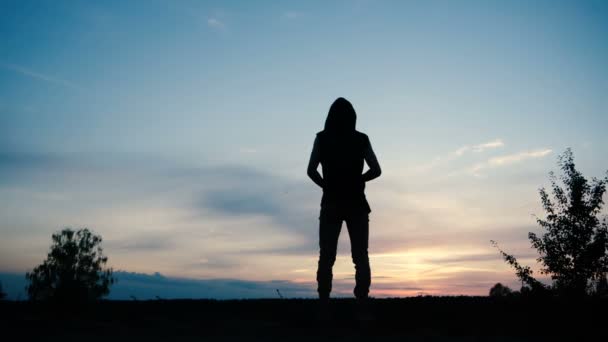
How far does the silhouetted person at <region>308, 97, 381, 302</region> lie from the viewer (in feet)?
20.9

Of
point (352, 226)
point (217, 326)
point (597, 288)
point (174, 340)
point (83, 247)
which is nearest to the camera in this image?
point (174, 340)

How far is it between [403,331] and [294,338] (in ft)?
4.47

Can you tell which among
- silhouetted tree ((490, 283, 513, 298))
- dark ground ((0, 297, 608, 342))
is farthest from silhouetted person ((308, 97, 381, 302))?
silhouetted tree ((490, 283, 513, 298))

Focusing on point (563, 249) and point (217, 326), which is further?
point (563, 249)

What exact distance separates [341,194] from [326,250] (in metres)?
0.79

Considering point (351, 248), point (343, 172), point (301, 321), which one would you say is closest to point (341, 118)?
point (343, 172)

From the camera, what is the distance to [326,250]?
21.1 ft

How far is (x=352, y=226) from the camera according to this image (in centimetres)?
645

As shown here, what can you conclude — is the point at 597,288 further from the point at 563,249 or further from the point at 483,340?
the point at 483,340

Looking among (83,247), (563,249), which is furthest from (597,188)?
(83,247)

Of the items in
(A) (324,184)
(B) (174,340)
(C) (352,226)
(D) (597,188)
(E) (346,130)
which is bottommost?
(B) (174,340)

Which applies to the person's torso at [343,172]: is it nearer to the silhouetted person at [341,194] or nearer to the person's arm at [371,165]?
the silhouetted person at [341,194]

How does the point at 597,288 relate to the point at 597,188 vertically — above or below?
below

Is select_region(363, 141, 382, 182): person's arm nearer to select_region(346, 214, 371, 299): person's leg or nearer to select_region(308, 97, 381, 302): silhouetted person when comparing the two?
select_region(308, 97, 381, 302): silhouetted person
